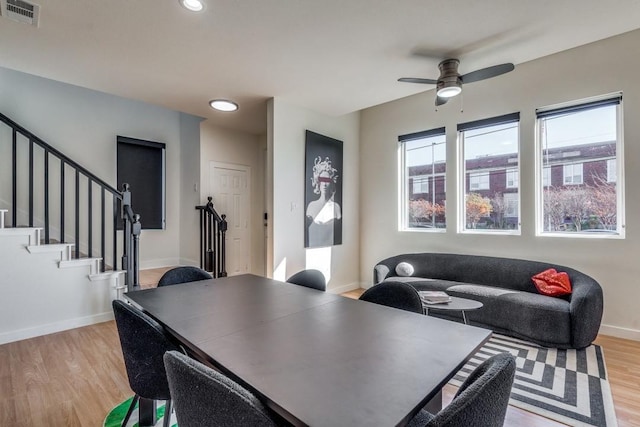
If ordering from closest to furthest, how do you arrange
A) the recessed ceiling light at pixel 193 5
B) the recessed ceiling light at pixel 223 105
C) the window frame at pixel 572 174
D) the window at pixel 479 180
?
1. the recessed ceiling light at pixel 193 5
2. the window frame at pixel 572 174
3. the recessed ceiling light at pixel 223 105
4. the window at pixel 479 180

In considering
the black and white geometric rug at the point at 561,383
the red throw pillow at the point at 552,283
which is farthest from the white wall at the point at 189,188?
the red throw pillow at the point at 552,283

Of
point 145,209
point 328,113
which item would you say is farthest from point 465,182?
point 145,209

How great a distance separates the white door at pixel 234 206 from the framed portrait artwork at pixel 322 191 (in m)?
1.75

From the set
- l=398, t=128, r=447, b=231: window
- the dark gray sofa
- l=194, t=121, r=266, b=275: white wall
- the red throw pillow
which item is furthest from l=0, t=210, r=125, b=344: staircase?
the red throw pillow

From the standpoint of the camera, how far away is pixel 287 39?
2.52m

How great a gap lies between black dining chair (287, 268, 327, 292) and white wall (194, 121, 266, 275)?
10.6 ft

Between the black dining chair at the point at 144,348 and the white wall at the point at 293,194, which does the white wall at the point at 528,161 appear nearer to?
the white wall at the point at 293,194

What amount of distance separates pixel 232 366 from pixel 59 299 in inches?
136

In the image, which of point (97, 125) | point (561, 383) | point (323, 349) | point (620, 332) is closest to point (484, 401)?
point (323, 349)

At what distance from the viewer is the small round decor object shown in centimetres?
418

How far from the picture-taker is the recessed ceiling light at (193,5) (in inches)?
80.5

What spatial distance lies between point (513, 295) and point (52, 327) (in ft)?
15.6

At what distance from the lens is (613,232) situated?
330 cm

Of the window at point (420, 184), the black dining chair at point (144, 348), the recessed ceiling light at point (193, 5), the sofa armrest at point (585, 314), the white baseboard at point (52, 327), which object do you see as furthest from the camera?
the window at point (420, 184)
